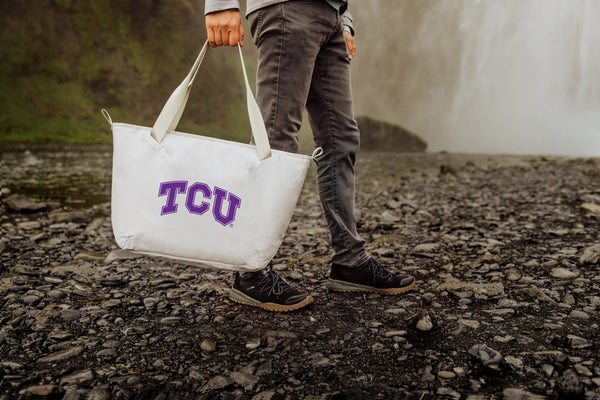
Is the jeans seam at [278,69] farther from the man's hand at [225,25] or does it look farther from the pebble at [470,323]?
the pebble at [470,323]

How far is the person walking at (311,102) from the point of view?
3121 millimetres

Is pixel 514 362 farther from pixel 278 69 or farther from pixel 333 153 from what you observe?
pixel 278 69

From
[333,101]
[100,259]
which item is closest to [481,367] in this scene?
[333,101]

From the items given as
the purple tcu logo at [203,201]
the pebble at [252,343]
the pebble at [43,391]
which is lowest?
the pebble at [252,343]

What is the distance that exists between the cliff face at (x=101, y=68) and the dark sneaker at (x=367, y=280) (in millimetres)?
90555

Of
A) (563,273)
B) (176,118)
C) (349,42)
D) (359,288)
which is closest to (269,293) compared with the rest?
(359,288)

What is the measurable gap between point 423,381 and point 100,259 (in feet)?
14.4

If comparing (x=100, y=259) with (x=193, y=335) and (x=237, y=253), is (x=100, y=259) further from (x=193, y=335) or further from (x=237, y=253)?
(x=237, y=253)

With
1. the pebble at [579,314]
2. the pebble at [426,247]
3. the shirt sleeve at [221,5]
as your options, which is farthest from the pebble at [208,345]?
the pebble at [426,247]

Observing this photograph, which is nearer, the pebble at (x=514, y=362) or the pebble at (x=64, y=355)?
the pebble at (x=514, y=362)

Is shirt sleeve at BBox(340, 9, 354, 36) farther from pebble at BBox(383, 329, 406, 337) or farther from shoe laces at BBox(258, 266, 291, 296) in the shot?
pebble at BBox(383, 329, 406, 337)

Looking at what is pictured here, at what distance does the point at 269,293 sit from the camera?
3604mm

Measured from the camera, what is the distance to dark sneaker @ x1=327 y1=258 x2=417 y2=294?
13.1ft

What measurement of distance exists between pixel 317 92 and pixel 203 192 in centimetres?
151
